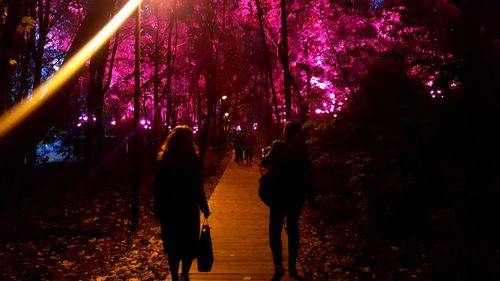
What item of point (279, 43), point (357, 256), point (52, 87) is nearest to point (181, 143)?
point (52, 87)

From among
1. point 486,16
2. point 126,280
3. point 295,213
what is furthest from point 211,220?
point 486,16

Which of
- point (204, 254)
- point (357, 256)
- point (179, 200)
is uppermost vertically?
point (179, 200)

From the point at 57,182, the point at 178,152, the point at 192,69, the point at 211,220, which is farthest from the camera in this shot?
the point at 192,69

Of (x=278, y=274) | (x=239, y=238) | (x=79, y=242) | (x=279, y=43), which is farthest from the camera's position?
(x=279, y=43)

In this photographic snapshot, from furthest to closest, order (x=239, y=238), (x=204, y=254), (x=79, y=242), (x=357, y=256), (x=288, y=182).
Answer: (x=79, y=242) < (x=239, y=238) < (x=357, y=256) < (x=288, y=182) < (x=204, y=254)

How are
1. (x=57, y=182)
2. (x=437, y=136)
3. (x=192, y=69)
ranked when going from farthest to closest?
→ (x=192, y=69), (x=57, y=182), (x=437, y=136)

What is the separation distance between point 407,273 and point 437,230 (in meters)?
1.05

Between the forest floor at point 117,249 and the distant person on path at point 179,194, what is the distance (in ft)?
4.30

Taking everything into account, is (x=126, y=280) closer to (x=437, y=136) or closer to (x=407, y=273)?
(x=407, y=273)

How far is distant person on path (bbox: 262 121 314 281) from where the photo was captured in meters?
6.12

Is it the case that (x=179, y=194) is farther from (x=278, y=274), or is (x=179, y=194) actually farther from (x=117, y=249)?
(x=117, y=249)

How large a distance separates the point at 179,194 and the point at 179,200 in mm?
74

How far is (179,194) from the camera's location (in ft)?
18.7

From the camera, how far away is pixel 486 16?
344 inches
